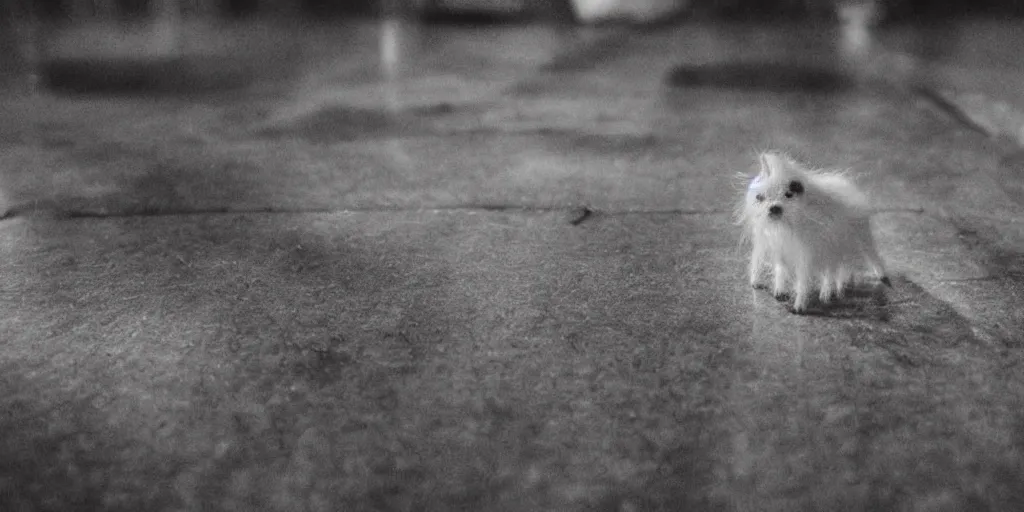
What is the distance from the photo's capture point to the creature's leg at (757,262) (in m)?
2.44

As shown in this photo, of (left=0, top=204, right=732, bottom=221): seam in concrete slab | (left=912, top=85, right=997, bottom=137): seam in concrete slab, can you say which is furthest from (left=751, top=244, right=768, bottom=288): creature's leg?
(left=912, top=85, right=997, bottom=137): seam in concrete slab

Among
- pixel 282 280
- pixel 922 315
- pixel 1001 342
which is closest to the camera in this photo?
pixel 1001 342

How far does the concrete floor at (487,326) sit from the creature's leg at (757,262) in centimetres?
7

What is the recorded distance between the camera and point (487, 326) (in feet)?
7.76

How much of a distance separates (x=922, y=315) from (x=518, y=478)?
1506 mm

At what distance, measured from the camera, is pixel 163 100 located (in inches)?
224

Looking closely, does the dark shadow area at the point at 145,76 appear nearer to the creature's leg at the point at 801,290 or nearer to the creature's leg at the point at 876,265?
the creature's leg at the point at 801,290

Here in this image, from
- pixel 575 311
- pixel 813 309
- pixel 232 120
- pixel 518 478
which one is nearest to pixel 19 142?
pixel 232 120

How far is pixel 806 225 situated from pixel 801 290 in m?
0.25

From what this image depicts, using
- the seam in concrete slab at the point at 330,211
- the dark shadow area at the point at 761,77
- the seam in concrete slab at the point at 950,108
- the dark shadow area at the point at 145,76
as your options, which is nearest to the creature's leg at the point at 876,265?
the seam in concrete slab at the point at 330,211

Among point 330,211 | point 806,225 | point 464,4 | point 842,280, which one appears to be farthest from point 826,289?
point 464,4

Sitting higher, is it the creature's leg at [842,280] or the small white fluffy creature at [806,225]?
the small white fluffy creature at [806,225]

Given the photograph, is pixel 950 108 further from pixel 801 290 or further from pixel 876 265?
pixel 801 290

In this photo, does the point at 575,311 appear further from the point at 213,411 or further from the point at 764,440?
the point at 213,411
